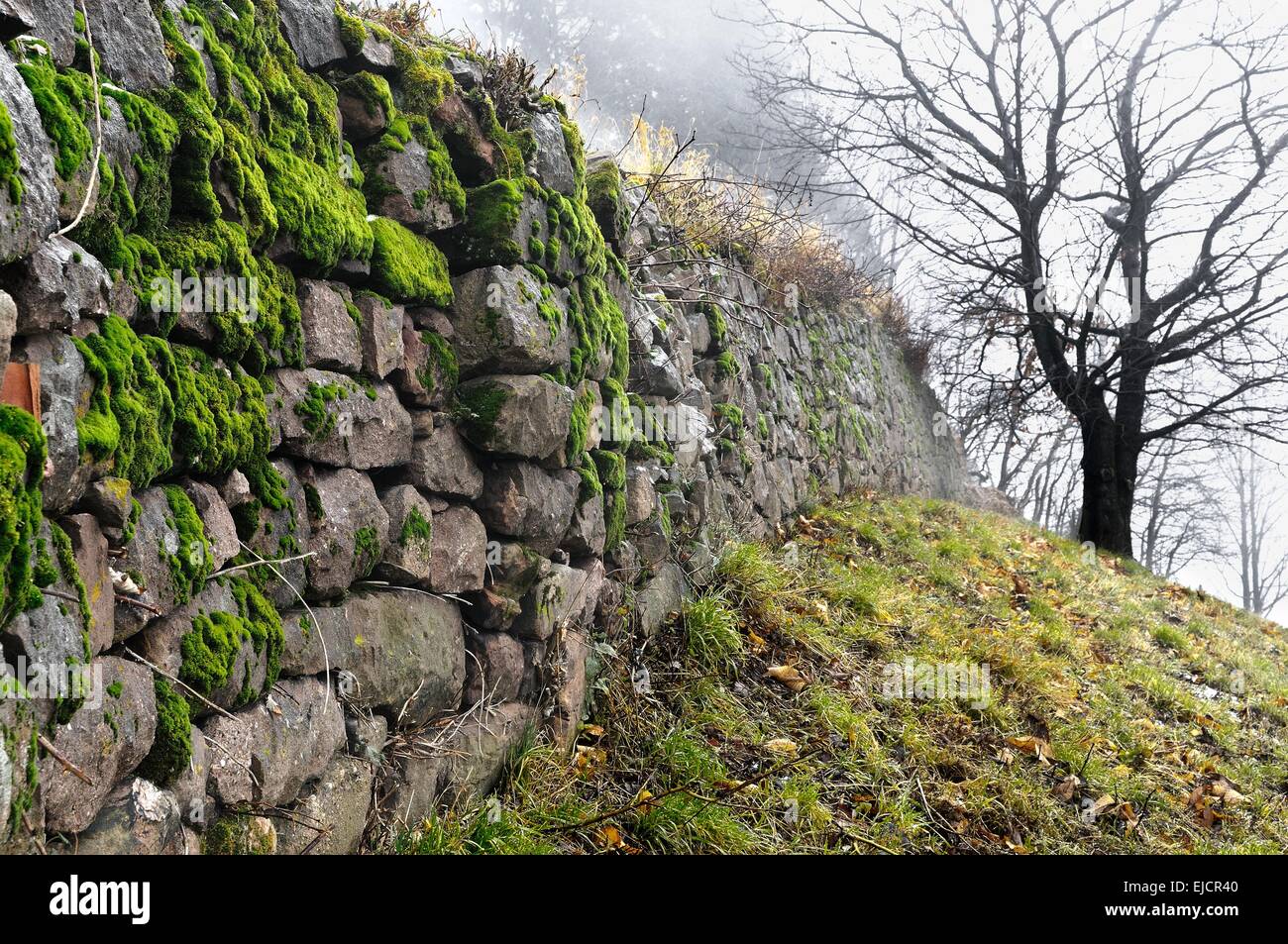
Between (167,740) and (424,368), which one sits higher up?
(424,368)

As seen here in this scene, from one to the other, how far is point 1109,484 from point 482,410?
32.7 ft

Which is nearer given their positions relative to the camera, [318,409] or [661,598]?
[318,409]

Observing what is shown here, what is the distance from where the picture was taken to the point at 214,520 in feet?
6.01

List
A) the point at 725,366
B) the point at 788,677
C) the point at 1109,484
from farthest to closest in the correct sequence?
the point at 1109,484, the point at 725,366, the point at 788,677

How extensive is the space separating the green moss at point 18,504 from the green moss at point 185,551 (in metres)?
0.36

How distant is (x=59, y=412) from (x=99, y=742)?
0.59 meters

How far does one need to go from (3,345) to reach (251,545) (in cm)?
83

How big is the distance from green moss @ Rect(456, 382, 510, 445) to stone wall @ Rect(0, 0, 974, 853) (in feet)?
0.04

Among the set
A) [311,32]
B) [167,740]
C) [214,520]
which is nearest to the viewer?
[167,740]

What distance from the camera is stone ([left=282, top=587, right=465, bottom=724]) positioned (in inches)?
84.0

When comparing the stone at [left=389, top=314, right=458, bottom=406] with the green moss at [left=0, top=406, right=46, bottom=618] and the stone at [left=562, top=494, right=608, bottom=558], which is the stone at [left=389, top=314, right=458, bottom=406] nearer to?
the stone at [left=562, top=494, right=608, bottom=558]

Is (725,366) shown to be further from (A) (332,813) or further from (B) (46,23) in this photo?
(B) (46,23)

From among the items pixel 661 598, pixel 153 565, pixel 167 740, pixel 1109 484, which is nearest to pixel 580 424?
pixel 661 598

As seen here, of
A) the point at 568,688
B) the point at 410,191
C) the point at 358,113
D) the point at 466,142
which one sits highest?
the point at 466,142
